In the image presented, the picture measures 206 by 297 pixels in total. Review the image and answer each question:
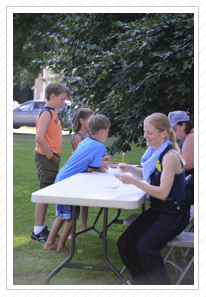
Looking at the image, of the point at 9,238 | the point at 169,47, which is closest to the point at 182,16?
the point at 169,47

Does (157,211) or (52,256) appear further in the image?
(52,256)

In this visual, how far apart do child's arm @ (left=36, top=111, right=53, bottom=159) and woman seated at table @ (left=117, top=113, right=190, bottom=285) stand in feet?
4.88

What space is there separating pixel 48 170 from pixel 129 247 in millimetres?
1664

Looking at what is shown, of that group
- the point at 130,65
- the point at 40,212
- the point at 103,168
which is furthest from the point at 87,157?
the point at 130,65

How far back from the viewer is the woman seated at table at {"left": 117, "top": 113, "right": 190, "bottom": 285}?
2.51 metres

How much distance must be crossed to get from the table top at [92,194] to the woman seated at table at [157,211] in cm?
14

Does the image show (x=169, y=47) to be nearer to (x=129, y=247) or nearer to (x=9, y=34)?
(x=9, y=34)

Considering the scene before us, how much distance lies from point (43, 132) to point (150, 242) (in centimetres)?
190

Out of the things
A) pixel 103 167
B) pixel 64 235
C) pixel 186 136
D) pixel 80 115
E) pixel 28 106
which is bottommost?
pixel 64 235

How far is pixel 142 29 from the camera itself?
14.8 feet

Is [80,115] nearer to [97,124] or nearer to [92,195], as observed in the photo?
[97,124]

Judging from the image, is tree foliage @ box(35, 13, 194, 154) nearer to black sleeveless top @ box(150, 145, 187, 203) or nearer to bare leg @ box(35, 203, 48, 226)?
bare leg @ box(35, 203, 48, 226)

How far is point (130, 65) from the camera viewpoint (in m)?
4.62

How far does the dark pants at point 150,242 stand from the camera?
2.49m
